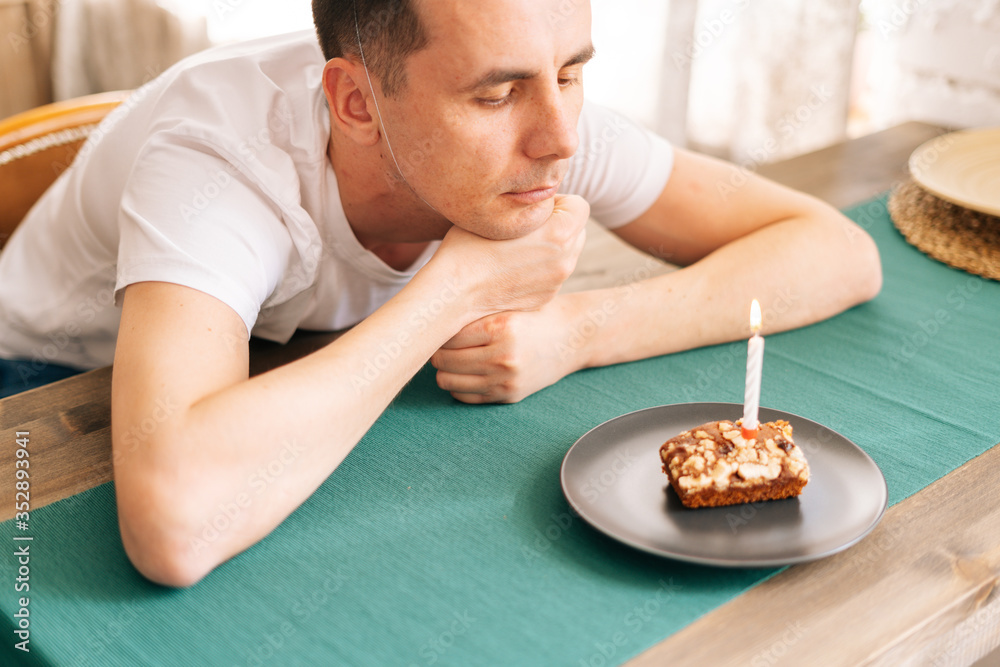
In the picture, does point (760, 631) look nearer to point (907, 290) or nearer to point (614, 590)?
point (614, 590)

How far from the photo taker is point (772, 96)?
3582 millimetres

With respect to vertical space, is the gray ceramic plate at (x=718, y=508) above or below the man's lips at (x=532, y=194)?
below

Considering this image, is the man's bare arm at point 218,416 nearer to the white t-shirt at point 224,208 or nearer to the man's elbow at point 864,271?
the white t-shirt at point 224,208

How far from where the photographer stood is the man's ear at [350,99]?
101 centimetres

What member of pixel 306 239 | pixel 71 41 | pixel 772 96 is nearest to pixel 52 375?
pixel 306 239

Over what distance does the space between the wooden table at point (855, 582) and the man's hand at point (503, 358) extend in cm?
38

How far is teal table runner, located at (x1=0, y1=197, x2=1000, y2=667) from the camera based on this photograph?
26.5 inches

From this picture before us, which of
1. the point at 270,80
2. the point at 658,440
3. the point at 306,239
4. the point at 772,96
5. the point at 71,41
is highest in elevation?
the point at 270,80

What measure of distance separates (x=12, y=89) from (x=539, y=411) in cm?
404

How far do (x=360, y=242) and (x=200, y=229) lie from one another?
1.03 feet

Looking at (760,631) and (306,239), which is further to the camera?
(306,239)

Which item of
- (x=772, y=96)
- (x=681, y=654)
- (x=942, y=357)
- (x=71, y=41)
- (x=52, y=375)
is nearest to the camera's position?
(x=681, y=654)
